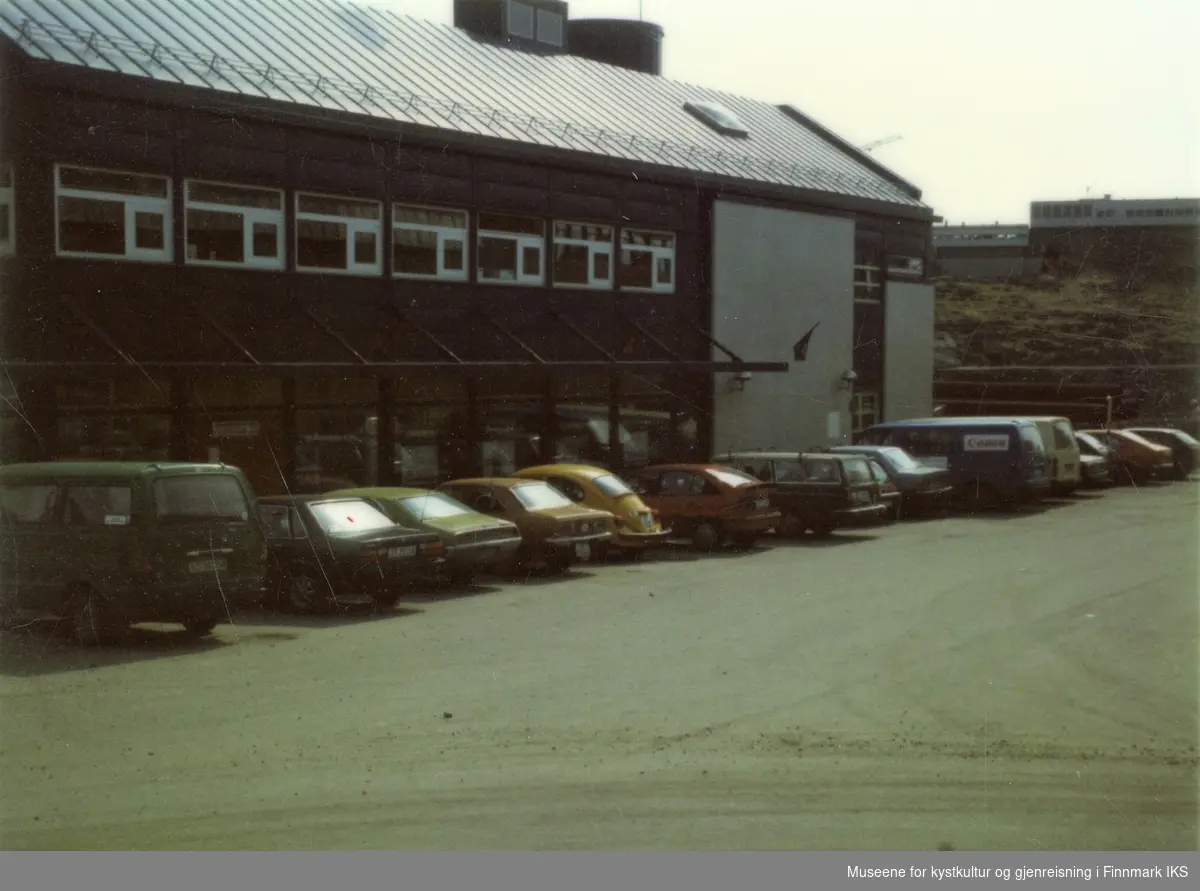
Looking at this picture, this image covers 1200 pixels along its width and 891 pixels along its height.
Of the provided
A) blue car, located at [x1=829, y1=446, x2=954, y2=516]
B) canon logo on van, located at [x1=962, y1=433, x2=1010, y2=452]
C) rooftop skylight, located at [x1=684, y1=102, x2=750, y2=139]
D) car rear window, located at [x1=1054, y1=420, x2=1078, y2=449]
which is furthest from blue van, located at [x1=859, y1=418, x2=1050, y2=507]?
rooftop skylight, located at [x1=684, y1=102, x2=750, y2=139]

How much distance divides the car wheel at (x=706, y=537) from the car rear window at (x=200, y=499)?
33.6 ft

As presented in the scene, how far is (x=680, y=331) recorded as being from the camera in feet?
111

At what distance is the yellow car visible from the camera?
22.6m

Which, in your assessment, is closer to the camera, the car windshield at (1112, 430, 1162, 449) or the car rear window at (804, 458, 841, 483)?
the car rear window at (804, 458, 841, 483)

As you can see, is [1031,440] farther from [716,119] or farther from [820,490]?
[716,119]

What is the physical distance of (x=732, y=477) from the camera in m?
24.6

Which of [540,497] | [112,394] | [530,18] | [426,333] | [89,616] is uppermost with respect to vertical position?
[530,18]

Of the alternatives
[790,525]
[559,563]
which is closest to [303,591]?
[559,563]

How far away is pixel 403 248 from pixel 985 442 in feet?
43.0

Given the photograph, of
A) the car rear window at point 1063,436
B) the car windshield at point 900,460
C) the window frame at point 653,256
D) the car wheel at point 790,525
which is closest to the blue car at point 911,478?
the car windshield at point 900,460

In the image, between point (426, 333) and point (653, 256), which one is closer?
point (426, 333)

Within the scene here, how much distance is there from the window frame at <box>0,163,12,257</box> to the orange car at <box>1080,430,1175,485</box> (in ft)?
92.4

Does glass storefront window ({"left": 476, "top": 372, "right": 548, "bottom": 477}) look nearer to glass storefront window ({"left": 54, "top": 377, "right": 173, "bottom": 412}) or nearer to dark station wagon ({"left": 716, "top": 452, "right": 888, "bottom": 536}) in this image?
dark station wagon ({"left": 716, "top": 452, "right": 888, "bottom": 536})

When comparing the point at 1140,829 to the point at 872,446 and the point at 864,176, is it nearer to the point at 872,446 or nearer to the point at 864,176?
the point at 872,446
